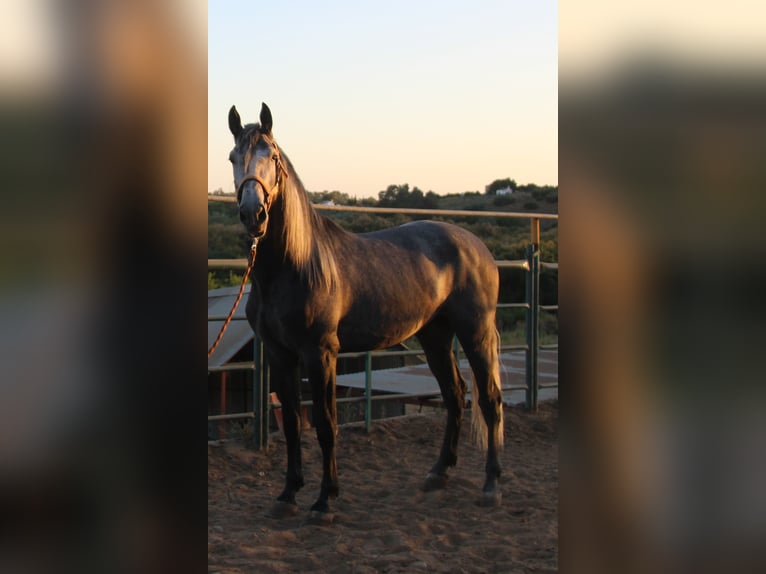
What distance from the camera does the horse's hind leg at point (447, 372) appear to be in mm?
4250

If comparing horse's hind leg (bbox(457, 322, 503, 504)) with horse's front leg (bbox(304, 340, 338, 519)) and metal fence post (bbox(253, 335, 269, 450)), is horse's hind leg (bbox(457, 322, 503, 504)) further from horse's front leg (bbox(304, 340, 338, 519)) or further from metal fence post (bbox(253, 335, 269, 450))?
metal fence post (bbox(253, 335, 269, 450))

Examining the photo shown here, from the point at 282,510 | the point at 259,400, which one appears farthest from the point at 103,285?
the point at 259,400

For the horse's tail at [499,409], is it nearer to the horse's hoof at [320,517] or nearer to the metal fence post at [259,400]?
the horse's hoof at [320,517]

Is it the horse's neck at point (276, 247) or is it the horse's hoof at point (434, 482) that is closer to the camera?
the horse's neck at point (276, 247)

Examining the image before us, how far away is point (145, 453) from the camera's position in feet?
2.07

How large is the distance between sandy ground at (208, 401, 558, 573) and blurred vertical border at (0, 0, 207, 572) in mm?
2365

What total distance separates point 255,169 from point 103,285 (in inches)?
106

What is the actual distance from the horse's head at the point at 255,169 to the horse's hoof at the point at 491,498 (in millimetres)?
1701

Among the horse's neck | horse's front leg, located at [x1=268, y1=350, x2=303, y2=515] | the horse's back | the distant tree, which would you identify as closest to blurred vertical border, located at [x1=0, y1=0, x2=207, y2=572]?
the horse's neck

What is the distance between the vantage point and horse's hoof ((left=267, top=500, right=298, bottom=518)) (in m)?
3.56

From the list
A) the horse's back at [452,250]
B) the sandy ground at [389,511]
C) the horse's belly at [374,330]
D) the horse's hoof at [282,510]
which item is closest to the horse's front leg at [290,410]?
the horse's hoof at [282,510]

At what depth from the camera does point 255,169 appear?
3230mm

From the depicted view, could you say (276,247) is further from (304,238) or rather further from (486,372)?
(486,372)

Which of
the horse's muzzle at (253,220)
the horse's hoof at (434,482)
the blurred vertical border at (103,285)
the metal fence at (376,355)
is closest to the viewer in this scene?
the blurred vertical border at (103,285)
